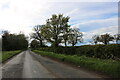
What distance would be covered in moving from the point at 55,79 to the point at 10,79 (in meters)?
2.79

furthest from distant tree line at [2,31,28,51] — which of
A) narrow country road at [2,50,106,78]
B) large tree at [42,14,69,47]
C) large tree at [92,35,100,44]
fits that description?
narrow country road at [2,50,106,78]

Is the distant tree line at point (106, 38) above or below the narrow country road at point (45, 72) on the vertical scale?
above

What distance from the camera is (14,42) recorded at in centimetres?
8575

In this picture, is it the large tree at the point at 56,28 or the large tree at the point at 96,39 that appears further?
the large tree at the point at 96,39

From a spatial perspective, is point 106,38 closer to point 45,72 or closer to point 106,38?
point 106,38

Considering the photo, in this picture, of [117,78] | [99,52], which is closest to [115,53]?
[99,52]

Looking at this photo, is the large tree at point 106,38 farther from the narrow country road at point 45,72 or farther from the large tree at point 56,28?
the narrow country road at point 45,72

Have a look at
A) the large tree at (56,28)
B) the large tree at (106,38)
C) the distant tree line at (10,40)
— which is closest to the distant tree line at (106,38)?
the large tree at (106,38)

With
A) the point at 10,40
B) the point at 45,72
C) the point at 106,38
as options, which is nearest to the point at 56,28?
the point at 45,72

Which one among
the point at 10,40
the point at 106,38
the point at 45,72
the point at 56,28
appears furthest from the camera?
the point at 10,40

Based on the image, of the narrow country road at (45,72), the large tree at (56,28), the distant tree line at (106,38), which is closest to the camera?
the narrow country road at (45,72)

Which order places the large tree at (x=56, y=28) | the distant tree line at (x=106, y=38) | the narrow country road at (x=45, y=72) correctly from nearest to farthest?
the narrow country road at (x=45, y=72) < the large tree at (x=56, y=28) < the distant tree line at (x=106, y=38)

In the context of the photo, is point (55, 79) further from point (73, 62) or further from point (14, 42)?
point (14, 42)

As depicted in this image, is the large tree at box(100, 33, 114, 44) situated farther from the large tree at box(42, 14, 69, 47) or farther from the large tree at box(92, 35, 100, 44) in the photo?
the large tree at box(42, 14, 69, 47)
